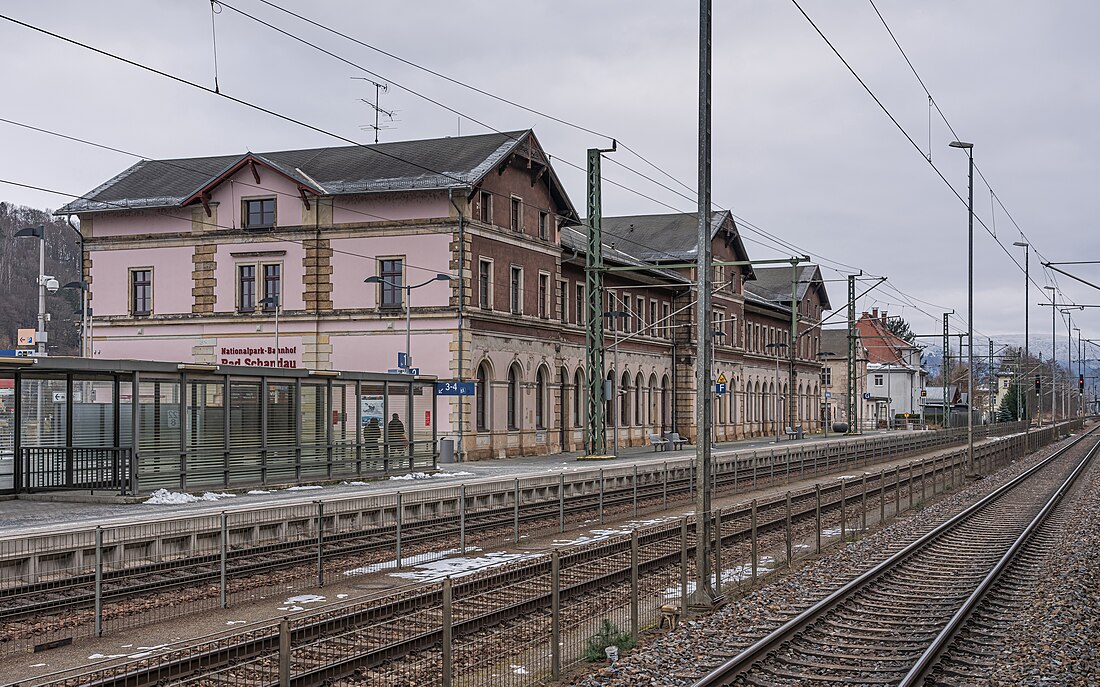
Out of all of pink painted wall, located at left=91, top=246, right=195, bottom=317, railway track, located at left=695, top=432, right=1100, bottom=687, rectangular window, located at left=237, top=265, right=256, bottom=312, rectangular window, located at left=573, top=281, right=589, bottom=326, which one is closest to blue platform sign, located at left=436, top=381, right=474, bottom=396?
rectangular window, located at left=237, top=265, right=256, bottom=312

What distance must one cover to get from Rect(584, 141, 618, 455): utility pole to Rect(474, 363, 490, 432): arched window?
12.5ft

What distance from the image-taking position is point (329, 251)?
4569 centimetres

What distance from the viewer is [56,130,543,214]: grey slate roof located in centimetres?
4475

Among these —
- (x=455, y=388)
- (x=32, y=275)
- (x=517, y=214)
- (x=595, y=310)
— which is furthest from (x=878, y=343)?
(x=455, y=388)

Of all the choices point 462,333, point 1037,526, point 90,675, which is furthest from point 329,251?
point 90,675

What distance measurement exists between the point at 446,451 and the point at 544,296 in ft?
41.4

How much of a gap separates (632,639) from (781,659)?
149 cm

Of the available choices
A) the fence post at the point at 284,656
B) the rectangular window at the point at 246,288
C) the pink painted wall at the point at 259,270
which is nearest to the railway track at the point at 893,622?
the fence post at the point at 284,656

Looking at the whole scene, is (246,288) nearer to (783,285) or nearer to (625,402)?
(625,402)

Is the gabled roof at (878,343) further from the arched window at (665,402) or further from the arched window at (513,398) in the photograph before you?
the arched window at (513,398)

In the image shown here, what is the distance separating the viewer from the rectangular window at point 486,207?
149ft

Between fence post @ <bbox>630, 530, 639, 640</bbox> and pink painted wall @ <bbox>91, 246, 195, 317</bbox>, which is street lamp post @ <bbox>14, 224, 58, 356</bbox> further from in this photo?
fence post @ <bbox>630, 530, 639, 640</bbox>

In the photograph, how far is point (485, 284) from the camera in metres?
45.7

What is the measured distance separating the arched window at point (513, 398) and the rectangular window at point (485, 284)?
10.7 feet
